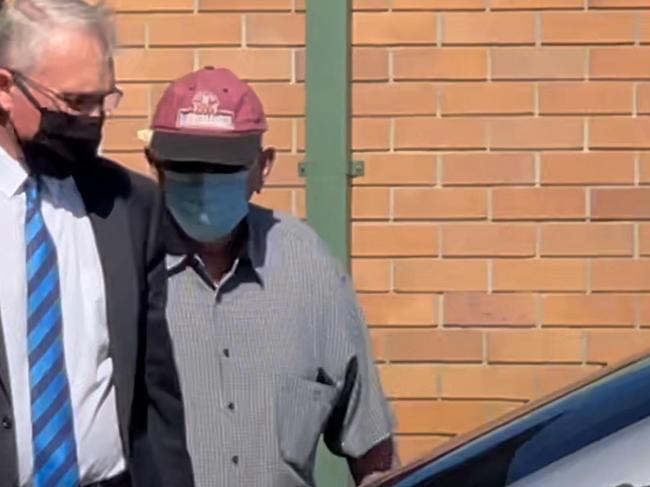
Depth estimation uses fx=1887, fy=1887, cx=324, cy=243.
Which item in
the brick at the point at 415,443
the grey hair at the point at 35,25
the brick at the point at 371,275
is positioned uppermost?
the grey hair at the point at 35,25

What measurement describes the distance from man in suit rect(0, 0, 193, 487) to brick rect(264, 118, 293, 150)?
2.16m

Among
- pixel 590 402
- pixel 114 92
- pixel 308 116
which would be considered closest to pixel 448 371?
pixel 308 116

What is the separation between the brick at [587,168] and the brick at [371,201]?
0.48 metres

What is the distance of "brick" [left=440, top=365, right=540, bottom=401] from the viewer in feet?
18.8

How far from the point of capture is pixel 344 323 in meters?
3.74

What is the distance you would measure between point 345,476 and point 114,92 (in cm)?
245

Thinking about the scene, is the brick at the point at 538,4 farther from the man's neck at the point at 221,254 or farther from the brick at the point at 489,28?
the man's neck at the point at 221,254

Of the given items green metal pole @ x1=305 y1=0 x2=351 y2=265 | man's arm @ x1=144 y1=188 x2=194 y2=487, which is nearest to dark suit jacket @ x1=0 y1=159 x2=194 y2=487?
man's arm @ x1=144 y1=188 x2=194 y2=487

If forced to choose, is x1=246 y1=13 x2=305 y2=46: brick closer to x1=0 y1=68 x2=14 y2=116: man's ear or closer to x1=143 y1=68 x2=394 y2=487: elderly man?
x1=143 y1=68 x2=394 y2=487: elderly man

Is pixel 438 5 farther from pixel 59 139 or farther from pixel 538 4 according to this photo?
pixel 59 139

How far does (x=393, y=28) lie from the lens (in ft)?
18.7

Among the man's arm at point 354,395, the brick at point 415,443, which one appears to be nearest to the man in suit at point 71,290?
the man's arm at point 354,395

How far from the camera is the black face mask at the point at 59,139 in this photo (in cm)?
344

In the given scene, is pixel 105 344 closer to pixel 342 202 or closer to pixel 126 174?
pixel 126 174
